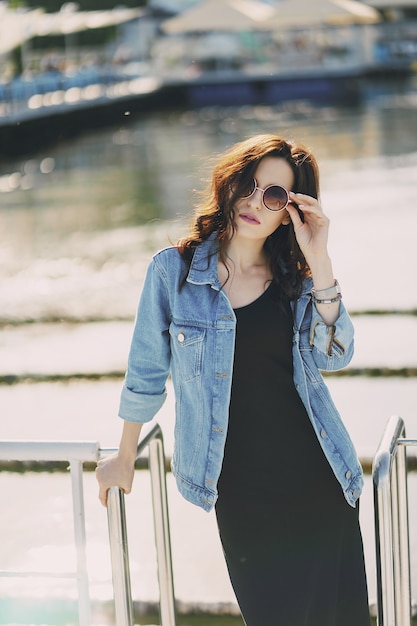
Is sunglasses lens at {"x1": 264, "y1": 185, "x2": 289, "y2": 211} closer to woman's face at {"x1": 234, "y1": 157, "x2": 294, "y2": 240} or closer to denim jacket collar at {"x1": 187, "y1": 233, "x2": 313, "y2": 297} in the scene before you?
woman's face at {"x1": 234, "y1": 157, "x2": 294, "y2": 240}

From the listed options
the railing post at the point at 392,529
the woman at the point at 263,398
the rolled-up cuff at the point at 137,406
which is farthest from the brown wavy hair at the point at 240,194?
the railing post at the point at 392,529

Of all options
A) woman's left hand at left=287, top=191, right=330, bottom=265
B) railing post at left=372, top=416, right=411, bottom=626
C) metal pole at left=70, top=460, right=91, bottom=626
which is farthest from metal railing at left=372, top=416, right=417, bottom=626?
metal pole at left=70, top=460, right=91, bottom=626

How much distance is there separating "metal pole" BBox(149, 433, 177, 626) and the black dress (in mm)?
269

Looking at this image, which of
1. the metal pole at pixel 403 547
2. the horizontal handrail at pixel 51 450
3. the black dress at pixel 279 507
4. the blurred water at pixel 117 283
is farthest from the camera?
the blurred water at pixel 117 283

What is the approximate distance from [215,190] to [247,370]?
42 centimetres

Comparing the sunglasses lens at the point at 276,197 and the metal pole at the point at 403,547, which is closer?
the sunglasses lens at the point at 276,197

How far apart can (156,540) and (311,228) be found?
851 mm

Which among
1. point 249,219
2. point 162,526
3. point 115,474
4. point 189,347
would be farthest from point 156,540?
point 249,219

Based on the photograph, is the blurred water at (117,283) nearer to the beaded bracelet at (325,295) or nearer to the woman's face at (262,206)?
the woman's face at (262,206)

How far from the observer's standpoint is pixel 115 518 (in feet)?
7.70

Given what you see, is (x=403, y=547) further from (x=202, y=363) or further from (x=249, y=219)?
(x=249, y=219)

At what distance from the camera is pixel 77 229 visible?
42.9ft

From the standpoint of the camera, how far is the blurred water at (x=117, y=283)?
4289mm

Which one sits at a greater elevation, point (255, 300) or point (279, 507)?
point (255, 300)
